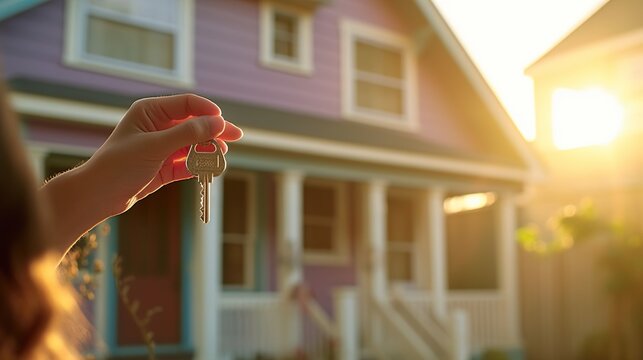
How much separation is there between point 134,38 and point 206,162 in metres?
8.68

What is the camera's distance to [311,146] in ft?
32.8

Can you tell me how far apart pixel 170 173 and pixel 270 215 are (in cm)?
967

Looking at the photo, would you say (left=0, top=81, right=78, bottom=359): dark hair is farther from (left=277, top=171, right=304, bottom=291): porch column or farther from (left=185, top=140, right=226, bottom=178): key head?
(left=277, top=171, right=304, bottom=291): porch column

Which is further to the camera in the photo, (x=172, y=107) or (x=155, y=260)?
(x=155, y=260)

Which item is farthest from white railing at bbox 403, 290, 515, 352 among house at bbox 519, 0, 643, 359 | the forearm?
the forearm

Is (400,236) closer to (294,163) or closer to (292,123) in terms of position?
(292,123)

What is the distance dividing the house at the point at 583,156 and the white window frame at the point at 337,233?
317cm

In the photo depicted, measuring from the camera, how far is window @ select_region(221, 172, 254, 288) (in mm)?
10834

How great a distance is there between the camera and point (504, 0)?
26.3ft

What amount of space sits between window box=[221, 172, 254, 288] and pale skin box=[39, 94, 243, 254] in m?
9.32

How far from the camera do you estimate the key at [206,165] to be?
155 centimetres

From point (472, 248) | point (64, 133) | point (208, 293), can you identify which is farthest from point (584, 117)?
point (64, 133)

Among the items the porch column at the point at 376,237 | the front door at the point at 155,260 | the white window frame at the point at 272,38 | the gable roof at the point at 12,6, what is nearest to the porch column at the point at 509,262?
the porch column at the point at 376,237

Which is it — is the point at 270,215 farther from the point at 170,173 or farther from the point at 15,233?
the point at 15,233
